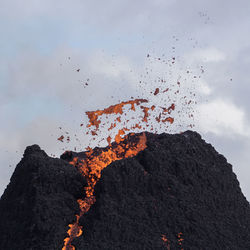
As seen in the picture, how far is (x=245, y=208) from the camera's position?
29.0 feet

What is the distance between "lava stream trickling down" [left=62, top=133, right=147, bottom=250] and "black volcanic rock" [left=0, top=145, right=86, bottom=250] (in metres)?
0.12

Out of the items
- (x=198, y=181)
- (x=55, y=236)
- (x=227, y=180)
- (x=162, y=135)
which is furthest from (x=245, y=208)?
(x=55, y=236)

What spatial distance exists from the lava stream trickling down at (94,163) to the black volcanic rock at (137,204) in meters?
0.14

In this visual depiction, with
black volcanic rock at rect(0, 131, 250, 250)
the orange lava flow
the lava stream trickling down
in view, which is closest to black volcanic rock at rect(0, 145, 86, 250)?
black volcanic rock at rect(0, 131, 250, 250)

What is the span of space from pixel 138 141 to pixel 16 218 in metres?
3.03

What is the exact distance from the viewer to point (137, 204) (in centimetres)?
748

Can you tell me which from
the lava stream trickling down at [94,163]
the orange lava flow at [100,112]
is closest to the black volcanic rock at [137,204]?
the lava stream trickling down at [94,163]

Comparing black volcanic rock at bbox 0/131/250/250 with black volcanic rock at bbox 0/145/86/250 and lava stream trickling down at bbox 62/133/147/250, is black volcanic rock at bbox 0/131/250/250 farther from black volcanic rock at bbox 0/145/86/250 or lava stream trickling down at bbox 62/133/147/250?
lava stream trickling down at bbox 62/133/147/250

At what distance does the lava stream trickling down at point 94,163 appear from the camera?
722cm

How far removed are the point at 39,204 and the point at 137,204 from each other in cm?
169

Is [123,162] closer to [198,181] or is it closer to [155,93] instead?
[198,181]

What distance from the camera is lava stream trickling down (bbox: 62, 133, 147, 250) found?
722 cm

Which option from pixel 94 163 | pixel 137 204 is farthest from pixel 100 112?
pixel 137 204

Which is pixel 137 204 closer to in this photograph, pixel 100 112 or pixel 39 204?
pixel 39 204
